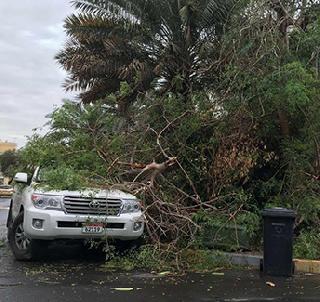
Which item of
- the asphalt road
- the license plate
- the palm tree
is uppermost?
the palm tree

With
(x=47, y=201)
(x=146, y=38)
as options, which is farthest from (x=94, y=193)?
(x=146, y=38)

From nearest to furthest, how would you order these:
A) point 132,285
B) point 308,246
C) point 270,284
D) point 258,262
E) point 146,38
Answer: point 132,285 < point 270,284 < point 258,262 < point 308,246 < point 146,38

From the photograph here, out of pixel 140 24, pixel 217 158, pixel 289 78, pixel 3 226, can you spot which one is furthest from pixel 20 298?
pixel 140 24

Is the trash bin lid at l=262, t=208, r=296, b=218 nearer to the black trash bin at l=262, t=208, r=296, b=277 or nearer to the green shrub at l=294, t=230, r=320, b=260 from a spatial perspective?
the black trash bin at l=262, t=208, r=296, b=277

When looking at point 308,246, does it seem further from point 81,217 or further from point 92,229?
point 81,217

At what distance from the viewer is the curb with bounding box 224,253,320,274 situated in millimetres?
9117

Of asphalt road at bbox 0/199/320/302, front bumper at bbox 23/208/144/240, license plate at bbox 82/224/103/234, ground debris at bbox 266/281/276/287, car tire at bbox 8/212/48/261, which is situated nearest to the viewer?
asphalt road at bbox 0/199/320/302

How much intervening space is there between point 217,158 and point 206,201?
931 mm

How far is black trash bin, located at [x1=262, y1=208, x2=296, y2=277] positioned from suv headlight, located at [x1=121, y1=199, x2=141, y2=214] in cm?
223

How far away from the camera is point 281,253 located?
8789 mm

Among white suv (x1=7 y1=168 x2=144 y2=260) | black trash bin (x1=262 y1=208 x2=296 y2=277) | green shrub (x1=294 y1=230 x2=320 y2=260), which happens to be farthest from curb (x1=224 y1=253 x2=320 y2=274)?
white suv (x1=7 y1=168 x2=144 y2=260)

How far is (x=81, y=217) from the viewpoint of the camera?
29.6 feet

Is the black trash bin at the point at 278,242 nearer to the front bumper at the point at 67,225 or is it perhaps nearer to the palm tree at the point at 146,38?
the front bumper at the point at 67,225

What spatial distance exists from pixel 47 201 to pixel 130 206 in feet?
4.74
